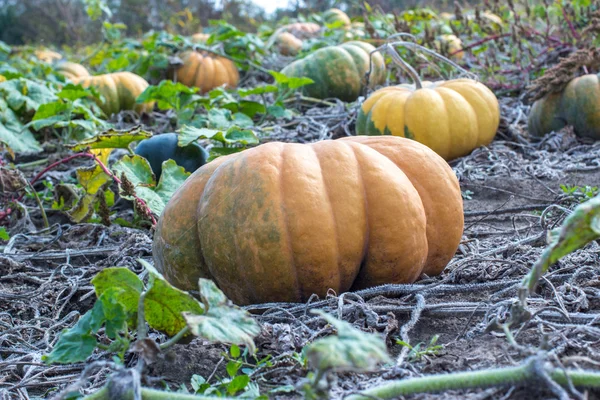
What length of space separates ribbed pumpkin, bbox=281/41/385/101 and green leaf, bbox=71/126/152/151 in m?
2.74

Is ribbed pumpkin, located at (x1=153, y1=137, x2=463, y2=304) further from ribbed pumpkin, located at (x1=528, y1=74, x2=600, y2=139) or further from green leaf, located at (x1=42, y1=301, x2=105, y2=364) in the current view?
ribbed pumpkin, located at (x1=528, y1=74, x2=600, y2=139)

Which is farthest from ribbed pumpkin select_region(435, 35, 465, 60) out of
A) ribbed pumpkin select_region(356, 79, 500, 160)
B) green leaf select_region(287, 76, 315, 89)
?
green leaf select_region(287, 76, 315, 89)

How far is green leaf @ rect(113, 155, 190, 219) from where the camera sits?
9.53 feet

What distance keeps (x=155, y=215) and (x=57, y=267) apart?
44cm

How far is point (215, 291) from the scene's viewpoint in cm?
152

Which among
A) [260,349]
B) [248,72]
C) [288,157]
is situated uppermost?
[288,157]

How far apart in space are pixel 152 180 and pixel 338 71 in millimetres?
2961

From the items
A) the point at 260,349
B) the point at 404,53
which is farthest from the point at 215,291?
the point at 404,53

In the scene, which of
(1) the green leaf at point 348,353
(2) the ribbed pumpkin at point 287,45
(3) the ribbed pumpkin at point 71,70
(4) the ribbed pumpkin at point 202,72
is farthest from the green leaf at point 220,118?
(2) the ribbed pumpkin at point 287,45

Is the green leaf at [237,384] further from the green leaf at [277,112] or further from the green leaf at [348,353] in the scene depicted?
the green leaf at [277,112]

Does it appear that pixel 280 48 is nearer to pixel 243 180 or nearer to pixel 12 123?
pixel 12 123

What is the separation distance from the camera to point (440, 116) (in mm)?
3951

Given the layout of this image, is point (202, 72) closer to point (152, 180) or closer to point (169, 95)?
point (169, 95)

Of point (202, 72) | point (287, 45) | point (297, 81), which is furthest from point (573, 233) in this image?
point (287, 45)
